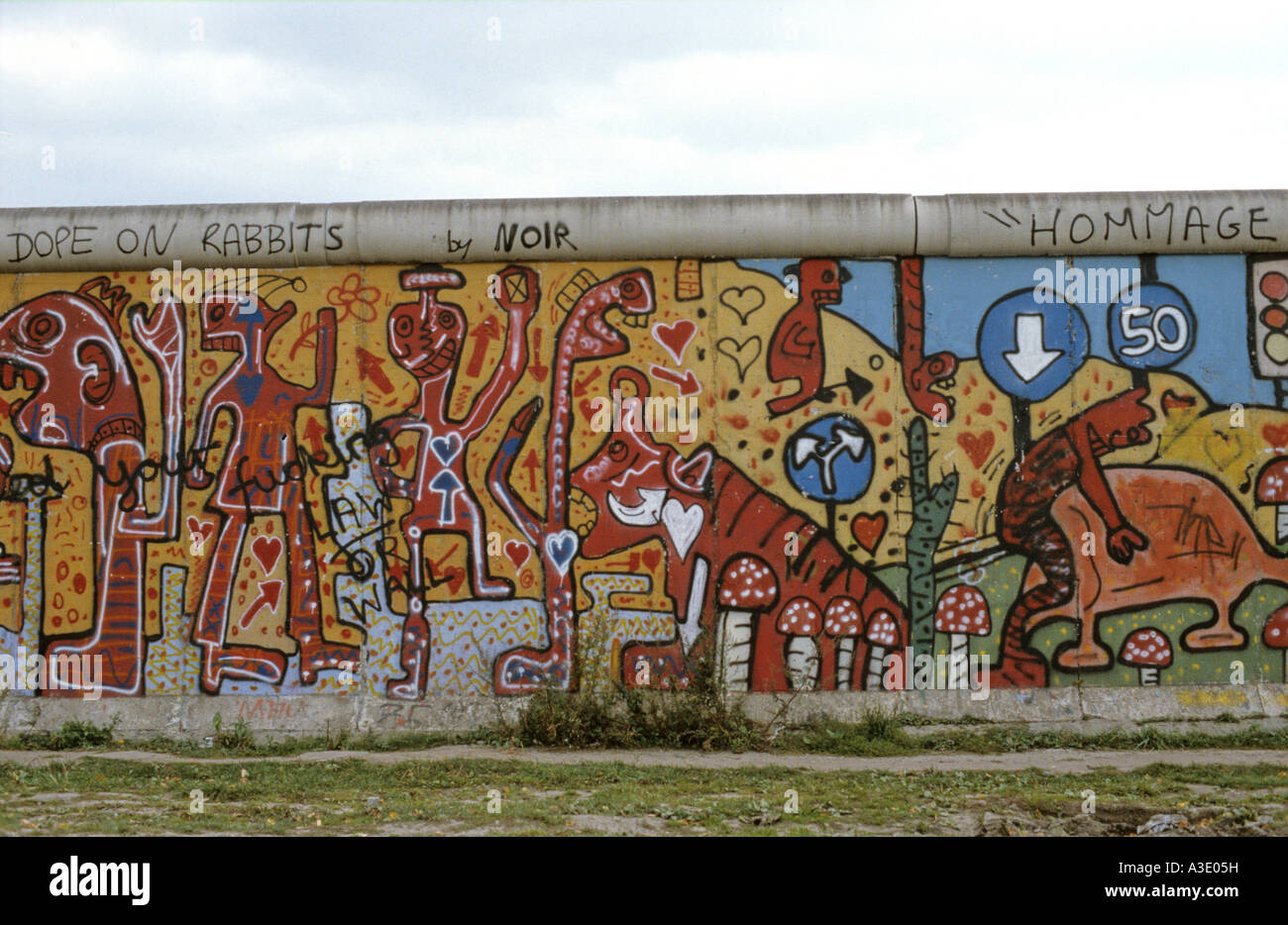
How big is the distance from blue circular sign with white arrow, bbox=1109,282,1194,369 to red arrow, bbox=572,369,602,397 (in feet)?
13.1

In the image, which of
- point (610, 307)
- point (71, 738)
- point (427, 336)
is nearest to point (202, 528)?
point (71, 738)

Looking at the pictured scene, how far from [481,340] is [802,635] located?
339 centimetres

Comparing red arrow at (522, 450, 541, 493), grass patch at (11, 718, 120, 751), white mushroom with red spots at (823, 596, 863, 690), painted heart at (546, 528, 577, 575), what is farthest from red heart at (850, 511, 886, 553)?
grass patch at (11, 718, 120, 751)

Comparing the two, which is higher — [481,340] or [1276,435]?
[481,340]

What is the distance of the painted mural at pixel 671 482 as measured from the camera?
10.1 metres

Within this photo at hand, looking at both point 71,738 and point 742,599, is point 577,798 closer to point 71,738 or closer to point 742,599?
point 742,599

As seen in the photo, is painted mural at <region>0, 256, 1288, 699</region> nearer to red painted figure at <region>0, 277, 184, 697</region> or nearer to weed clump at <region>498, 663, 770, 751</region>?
red painted figure at <region>0, 277, 184, 697</region>

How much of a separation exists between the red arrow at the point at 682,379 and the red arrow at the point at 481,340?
1288 mm

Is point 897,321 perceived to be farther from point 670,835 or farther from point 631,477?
point 670,835

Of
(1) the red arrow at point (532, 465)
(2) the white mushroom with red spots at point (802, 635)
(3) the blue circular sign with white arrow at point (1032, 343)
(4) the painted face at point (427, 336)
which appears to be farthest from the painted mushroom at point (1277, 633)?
(4) the painted face at point (427, 336)

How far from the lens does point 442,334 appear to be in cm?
1041

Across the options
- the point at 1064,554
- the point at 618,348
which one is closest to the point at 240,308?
the point at 618,348

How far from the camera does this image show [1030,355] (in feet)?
33.5

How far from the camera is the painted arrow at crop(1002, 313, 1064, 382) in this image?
10.2 meters
